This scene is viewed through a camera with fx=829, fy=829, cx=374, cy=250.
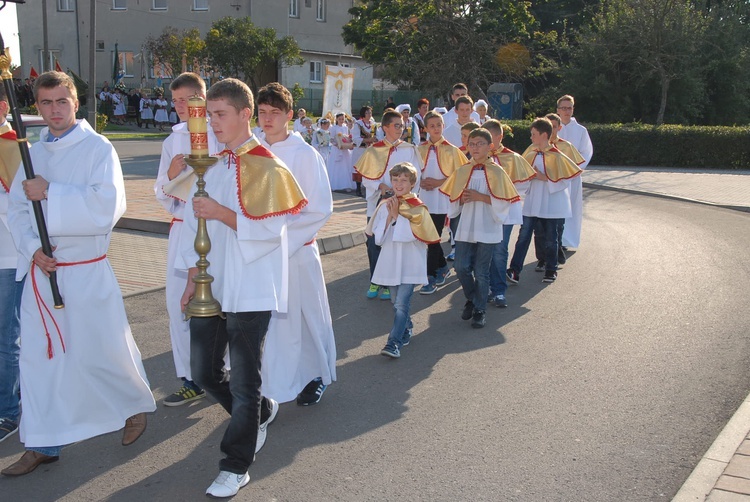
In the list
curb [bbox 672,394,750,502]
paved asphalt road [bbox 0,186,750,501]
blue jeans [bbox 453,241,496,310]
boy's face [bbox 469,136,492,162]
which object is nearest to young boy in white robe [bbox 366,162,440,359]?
paved asphalt road [bbox 0,186,750,501]

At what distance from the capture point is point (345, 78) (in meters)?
20.2

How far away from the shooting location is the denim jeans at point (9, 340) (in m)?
4.90

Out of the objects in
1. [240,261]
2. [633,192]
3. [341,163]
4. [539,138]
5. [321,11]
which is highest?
[321,11]

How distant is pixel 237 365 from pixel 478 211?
4.13m

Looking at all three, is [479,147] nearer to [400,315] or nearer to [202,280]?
[400,315]

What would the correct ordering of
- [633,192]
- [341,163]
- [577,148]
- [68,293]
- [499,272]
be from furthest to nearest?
[633,192] < [341,163] < [577,148] < [499,272] < [68,293]

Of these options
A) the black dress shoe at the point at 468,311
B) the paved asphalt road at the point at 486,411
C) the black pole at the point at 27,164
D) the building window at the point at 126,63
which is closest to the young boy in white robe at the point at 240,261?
the paved asphalt road at the point at 486,411

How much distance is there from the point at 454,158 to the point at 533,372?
3.57 meters

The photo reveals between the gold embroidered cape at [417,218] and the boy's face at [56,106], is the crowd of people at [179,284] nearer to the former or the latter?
the boy's face at [56,106]

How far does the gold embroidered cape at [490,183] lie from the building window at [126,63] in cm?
4218

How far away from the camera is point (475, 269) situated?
7.65 meters

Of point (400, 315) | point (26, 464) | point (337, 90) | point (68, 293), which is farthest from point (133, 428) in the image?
point (337, 90)

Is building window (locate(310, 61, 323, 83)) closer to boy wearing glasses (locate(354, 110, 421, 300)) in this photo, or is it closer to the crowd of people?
boy wearing glasses (locate(354, 110, 421, 300))

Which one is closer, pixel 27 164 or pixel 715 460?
pixel 27 164
